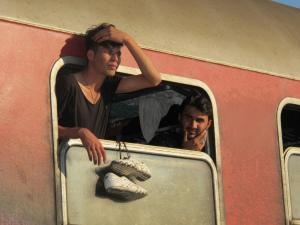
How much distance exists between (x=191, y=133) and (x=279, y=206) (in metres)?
0.90

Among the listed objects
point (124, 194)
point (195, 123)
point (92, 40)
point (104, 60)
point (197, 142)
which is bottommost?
point (124, 194)

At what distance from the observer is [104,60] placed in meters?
5.64

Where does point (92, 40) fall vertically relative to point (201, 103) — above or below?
above

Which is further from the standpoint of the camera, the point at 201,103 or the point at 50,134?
the point at 201,103

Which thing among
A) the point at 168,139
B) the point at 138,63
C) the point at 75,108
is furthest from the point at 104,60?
the point at 168,139

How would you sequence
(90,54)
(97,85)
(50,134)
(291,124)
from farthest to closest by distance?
(291,124)
(97,85)
(90,54)
(50,134)

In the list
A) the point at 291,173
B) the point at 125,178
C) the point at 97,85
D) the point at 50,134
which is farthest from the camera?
the point at 291,173

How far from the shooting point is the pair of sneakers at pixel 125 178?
17.8ft

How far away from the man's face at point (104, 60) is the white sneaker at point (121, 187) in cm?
63

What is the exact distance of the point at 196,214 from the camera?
602 centimetres

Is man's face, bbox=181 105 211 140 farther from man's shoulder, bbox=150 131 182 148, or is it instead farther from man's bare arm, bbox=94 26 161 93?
man's bare arm, bbox=94 26 161 93

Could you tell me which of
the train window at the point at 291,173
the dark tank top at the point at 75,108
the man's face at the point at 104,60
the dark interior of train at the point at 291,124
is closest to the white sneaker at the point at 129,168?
the dark tank top at the point at 75,108

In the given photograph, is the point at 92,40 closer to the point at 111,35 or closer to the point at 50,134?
the point at 111,35

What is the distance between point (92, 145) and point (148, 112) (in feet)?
3.98
